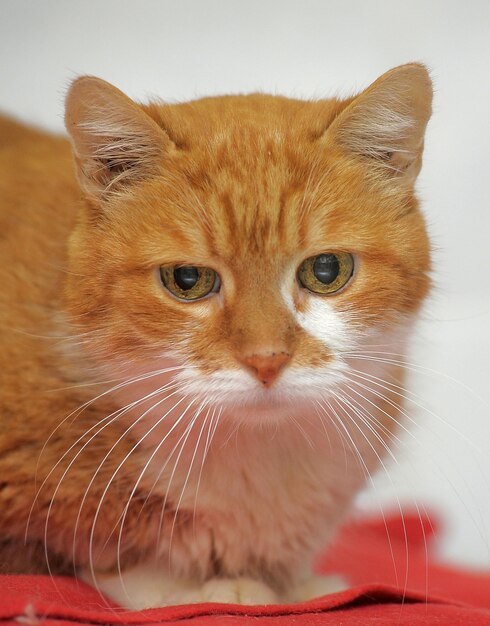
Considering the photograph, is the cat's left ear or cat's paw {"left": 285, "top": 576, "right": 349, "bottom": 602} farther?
cat's paw {"left": 285, "top": 576, "right": 349, "bottom": 602}

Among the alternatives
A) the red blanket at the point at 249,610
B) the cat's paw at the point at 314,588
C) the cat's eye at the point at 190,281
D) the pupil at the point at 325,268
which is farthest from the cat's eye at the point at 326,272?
the cat's paw at the point at 314,588

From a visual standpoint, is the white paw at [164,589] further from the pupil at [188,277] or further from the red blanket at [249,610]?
the pupil at [188,277]

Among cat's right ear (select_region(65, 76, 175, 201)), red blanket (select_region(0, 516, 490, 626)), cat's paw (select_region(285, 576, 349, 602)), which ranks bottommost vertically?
cat's paw (select_region(285, 576, 349, 602))

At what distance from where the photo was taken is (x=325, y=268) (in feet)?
5.25

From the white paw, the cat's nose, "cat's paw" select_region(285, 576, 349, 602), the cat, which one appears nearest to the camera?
the cat's nose

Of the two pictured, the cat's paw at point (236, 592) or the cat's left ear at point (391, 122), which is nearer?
the cat's left ear at point (391, 122)

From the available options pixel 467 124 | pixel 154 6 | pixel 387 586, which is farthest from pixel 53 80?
pixel 387 586

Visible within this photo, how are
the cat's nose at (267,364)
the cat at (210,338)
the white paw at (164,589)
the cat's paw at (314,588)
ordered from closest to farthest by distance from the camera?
the cat's nose at (267,364), the cat at (210,338), the white paw at (164,589), the cat's paw at (314,588)

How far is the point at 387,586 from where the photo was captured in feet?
5.60

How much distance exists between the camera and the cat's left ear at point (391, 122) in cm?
163

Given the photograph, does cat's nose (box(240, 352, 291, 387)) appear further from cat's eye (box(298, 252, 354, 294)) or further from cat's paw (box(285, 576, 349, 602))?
cat's paw (box(285, 576, 349, 602))

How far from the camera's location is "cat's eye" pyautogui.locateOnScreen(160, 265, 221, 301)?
62.3 inches

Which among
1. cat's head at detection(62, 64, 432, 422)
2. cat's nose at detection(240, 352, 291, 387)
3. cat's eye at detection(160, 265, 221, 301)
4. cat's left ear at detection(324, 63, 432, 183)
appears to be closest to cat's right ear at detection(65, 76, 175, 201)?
cat's head at detection(62, 64, 432, 422)

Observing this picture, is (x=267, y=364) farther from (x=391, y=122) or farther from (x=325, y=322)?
(x=391, y=122)
